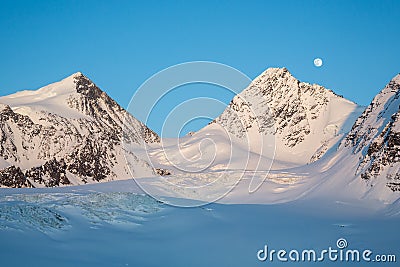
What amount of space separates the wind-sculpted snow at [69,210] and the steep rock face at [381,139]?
43.0 meters

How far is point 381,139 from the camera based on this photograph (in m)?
94.9

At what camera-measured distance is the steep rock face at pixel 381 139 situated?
287 ft

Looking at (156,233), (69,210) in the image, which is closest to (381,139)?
(156,233)

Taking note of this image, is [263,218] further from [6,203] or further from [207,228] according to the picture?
[6,203]

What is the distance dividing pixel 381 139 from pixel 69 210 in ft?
205

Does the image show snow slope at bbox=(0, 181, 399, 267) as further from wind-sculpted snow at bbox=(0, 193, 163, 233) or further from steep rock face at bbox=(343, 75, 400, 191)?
steep rock face at bbox=(343, 75, 400, 191)

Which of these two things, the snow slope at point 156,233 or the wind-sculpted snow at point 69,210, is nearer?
the snow slope at point 156,233

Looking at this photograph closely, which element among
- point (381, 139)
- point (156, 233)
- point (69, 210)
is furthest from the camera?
point (381, 139)

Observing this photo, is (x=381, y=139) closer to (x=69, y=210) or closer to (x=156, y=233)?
(x=156, y=233)

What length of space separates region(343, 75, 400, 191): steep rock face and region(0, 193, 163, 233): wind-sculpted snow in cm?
4301

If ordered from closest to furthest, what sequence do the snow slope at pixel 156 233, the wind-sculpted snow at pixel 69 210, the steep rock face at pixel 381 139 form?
the snow slope at pixel 156 233 → the wind-sculpted snow at pixel 69 210 → the steep rock face at pixel 381 139

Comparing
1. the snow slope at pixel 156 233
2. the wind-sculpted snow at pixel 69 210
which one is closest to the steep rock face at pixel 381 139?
the snow slope at pixel 156 233

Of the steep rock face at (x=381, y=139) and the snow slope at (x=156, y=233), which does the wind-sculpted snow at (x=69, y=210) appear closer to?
the snow slope at (x=156, y=233)

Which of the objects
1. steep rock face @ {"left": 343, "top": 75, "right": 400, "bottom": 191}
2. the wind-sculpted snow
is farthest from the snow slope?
steep rock face @ {"left": 343, "top": 75, "right": 400, "bottom": 191}
